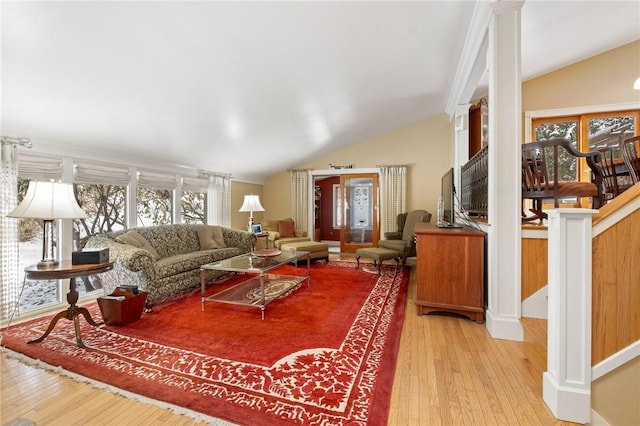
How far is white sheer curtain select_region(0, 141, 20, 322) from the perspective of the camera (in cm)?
255

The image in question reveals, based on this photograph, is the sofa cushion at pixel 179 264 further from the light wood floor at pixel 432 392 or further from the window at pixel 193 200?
the window at pixel 193 200

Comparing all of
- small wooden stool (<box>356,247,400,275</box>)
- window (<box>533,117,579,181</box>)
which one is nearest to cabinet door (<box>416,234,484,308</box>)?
small wooden stool (<box>356,247,400,275</box>)

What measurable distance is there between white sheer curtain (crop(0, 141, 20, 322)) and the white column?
171 inches

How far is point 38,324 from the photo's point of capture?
2.55 metres

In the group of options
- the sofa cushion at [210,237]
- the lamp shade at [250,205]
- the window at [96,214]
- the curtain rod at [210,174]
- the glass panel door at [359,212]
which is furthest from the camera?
the glass panel door at [359,212]

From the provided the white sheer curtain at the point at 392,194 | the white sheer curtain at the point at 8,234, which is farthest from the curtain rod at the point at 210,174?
the white sheer curtain at the point at 392,194

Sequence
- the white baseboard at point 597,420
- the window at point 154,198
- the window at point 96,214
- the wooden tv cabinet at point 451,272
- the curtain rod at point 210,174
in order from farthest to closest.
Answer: the curtain rod at point 210,174
the window at point 154,198
the window at point 96,214
the wooden tv cabinet at point 451,272
the white baseboard at point 597,420

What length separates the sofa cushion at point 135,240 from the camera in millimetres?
3211

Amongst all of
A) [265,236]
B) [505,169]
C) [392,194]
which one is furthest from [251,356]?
[392,194]

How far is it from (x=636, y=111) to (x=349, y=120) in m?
4.30

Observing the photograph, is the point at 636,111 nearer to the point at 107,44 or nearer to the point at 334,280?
the point at 334,280

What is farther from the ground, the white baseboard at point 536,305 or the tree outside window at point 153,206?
the tree outside window at point 153,206

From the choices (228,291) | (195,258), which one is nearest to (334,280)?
(228,291)

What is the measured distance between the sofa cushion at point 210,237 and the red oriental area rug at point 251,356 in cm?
127
